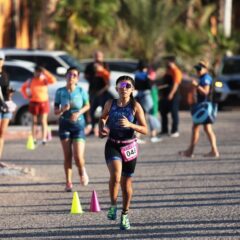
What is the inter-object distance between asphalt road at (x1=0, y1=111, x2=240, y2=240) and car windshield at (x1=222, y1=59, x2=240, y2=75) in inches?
517

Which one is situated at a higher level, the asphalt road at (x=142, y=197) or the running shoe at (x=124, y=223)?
the running shoe at (x=124, y=223)

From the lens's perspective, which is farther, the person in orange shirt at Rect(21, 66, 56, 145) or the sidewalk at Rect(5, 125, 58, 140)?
the sidewalk at Rect(5, 125, 58, 140)

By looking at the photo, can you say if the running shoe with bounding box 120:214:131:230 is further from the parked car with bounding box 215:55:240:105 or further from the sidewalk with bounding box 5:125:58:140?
the parked car with bounding box 215:55:240:105

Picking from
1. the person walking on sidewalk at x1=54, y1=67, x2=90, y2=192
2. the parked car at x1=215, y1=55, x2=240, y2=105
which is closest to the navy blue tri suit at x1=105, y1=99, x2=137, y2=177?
the person walking on sidewalk at x1=54, y1=67, x2=90, y2=192

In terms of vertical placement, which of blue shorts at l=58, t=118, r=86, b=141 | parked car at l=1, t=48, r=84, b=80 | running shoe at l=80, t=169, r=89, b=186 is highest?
blue shorts at l=58, t=118, r=86, b=141

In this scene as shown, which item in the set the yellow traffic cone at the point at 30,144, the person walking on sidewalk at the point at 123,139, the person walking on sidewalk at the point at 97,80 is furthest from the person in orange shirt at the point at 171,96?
the person walking on sidewalk at the point at 123,139

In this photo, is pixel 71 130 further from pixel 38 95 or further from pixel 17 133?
pixel 17 133

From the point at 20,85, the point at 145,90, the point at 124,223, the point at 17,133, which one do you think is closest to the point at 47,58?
the point at 20,85

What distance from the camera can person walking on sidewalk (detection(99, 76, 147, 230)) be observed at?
9242 millimetres

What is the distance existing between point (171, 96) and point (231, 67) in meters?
11.7

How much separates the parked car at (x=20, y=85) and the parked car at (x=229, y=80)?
29.5 ft

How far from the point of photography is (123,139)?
30.5 feet

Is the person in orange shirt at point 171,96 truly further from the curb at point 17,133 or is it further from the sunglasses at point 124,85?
the sunglasses at point 124,85

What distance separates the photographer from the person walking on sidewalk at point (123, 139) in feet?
30.3
